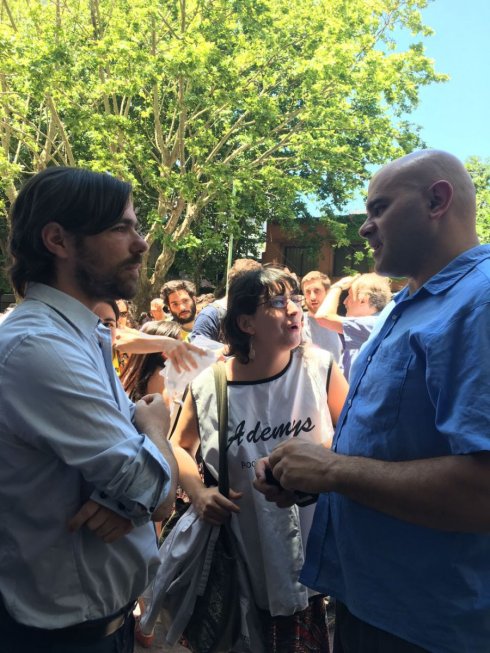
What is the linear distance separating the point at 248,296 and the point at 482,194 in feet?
83.2

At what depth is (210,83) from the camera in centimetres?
1210

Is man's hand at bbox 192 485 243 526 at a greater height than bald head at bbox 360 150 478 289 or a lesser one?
lesser

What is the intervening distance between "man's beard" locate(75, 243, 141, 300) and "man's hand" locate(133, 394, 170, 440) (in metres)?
0.35

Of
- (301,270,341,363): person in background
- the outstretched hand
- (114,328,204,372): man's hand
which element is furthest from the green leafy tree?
the outstretched hand

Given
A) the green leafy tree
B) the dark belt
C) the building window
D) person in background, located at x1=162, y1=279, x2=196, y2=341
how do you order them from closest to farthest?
the dark belt
person in background, located at x1=162, y1=279, x2=196, y2=341
the green leafy tree
the building window

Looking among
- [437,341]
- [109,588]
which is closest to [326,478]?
[437,341]

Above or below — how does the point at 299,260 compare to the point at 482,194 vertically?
below

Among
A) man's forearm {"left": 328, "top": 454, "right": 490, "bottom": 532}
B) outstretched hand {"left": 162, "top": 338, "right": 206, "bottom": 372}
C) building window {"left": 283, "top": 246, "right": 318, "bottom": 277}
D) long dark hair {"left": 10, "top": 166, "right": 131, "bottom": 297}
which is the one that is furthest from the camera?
building window {"left": 283, "top": 246, "right": 318, "bottom": 277}

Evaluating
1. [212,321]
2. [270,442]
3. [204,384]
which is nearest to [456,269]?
[270,442]

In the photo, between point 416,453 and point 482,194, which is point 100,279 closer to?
point 416,453

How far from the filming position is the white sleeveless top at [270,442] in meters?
2.02

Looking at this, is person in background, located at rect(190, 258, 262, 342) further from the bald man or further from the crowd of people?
the bald man

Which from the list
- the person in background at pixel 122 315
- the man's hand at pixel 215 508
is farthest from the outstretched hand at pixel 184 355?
the person in background at pixel 122 315

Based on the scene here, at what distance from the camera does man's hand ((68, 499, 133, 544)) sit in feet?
4.28
